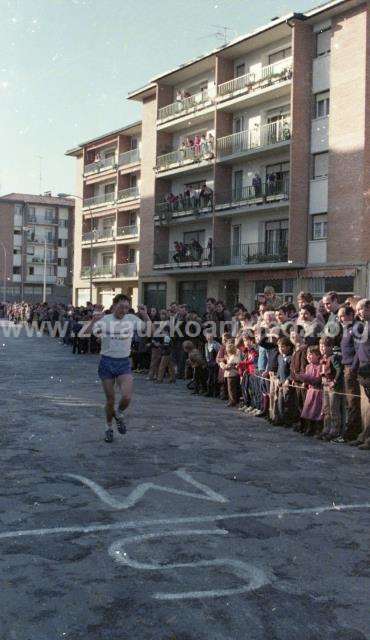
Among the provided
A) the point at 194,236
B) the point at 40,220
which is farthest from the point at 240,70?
the point at 40,220

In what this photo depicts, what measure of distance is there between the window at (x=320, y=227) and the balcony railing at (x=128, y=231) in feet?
60.7

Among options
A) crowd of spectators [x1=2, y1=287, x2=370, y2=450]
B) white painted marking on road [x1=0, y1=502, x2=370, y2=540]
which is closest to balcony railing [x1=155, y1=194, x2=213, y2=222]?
crowd of spectators [x1=2, y1=287, x2=370, y2=450]

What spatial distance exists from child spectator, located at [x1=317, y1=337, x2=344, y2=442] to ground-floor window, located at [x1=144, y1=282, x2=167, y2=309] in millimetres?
31746

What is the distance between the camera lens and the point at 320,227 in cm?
3112

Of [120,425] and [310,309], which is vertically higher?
[310,309]

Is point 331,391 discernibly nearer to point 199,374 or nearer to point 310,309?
point 310,309

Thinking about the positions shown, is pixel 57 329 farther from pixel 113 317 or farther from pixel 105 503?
pixel 105 503

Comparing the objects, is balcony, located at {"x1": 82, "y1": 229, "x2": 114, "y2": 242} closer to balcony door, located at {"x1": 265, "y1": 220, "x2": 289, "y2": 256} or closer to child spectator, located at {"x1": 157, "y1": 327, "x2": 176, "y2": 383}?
balcony door, located at {"x1": 265, "y1": 220, "x2": 289, "y2": 256}

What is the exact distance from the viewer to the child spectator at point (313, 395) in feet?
34.9

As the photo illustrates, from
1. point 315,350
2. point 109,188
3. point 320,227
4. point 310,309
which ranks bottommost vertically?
point 315,350

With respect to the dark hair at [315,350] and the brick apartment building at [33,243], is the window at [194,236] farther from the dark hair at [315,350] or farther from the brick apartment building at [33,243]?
the brick apartment building at [33,243]

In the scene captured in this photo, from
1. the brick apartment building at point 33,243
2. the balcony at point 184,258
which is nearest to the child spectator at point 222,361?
the balcony at point 184,258

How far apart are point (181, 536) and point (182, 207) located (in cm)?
3545

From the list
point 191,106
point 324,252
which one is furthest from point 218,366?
point 191,106
